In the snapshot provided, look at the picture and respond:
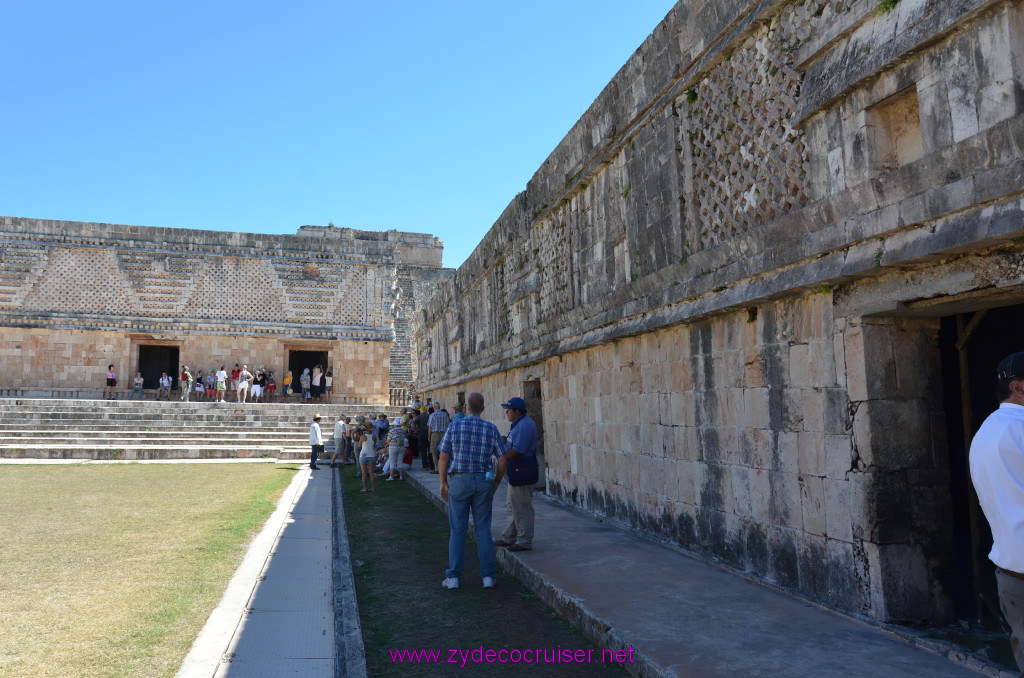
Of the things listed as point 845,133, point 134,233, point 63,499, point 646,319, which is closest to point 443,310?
point 63,499

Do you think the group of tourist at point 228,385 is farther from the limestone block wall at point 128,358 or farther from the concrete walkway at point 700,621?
the concrete walkway at point 700,621

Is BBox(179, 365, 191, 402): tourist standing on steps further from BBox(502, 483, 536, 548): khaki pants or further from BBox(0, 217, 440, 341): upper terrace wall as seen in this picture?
BBox(502, 483, 536, 548): khaki pants

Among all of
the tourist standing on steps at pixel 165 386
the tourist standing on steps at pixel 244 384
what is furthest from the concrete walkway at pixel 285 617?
the tourist standing on steps at pixel 165 386

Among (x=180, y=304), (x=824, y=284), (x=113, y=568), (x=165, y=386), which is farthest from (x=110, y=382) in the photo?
(x=824, y=284)

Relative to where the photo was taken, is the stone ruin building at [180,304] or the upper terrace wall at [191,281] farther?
the upper terrace wall at [191,281]

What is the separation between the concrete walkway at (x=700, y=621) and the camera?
2.85m

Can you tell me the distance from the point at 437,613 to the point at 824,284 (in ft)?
9.96

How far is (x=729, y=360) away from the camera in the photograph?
15.1ft

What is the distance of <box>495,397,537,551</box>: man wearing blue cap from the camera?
209 inches

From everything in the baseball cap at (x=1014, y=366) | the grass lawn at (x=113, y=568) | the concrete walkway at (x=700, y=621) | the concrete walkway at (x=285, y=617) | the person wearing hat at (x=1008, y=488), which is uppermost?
the baseball cap at (x=1014, y=366)

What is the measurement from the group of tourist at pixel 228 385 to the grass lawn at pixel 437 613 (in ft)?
54.2

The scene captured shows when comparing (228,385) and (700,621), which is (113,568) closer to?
(700,621)

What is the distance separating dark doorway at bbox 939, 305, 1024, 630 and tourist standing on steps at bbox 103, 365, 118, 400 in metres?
23.3

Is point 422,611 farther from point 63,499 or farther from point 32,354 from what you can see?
point 32,354
